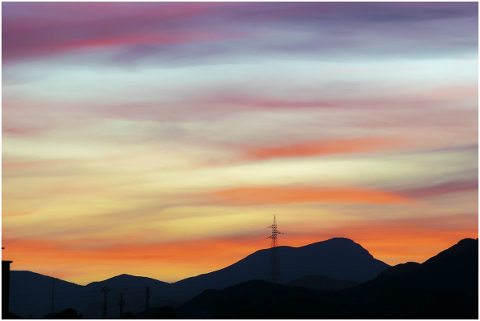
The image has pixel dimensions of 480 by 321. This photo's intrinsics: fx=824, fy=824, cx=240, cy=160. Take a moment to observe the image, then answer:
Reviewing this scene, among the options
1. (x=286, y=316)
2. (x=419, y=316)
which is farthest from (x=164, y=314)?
(x=419, y=316)

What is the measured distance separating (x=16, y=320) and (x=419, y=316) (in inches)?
4196

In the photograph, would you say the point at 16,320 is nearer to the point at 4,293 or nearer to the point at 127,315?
the point at 4,293

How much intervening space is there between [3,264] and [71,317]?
53.7ft

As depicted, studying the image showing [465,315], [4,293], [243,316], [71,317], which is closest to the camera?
[4,293]

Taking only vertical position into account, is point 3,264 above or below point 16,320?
above

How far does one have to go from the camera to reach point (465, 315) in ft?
649

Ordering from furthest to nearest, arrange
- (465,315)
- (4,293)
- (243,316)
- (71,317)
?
(465,315) → (243,316) → (71,317) → (4,293)

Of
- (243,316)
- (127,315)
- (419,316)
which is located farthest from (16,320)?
(419,316)

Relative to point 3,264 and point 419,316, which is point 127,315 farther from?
point 419,316

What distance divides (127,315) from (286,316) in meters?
27.9

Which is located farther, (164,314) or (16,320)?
(164,314)

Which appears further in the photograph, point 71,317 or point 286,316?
point 286,316

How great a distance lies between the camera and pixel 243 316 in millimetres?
145625

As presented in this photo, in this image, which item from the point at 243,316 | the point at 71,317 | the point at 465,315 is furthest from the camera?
the point at 465,315
